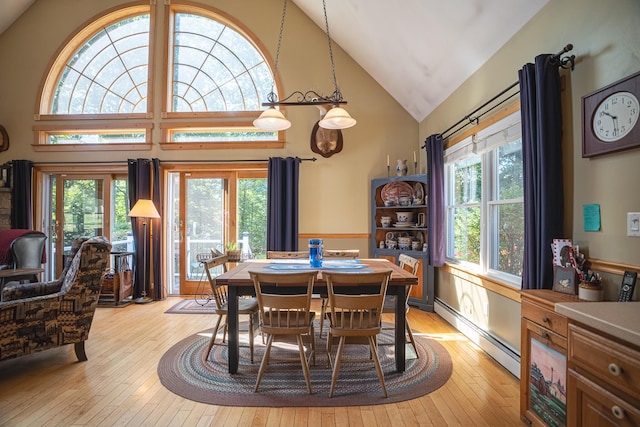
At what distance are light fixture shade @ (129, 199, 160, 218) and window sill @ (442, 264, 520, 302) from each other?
3.98 m

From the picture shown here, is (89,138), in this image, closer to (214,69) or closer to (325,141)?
(214,69)

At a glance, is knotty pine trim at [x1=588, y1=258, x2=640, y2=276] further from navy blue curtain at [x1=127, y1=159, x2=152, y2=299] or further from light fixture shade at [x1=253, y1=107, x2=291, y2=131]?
navy blue curtain at [x1=127, y1=159, x2=152, y2=299]

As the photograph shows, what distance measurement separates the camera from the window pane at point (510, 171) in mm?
2707

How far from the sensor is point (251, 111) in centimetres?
501

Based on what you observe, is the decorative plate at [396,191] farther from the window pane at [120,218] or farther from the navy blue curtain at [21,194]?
the navy blue curtain at [21,194]

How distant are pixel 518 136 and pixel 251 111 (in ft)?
12.3

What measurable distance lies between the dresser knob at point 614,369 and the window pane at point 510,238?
1.65 meters

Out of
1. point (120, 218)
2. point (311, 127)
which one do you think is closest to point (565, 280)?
point (311, 127)

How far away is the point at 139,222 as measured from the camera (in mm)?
4820

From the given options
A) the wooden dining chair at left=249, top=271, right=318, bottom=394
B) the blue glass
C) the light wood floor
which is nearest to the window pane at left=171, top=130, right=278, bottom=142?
the blue glass

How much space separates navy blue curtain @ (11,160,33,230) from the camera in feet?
16.1

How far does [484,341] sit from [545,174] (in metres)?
1.70

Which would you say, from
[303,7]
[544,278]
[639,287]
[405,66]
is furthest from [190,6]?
[639,287]

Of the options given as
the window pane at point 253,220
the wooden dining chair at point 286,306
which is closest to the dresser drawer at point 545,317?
the wooden dining chair at point 286,306
